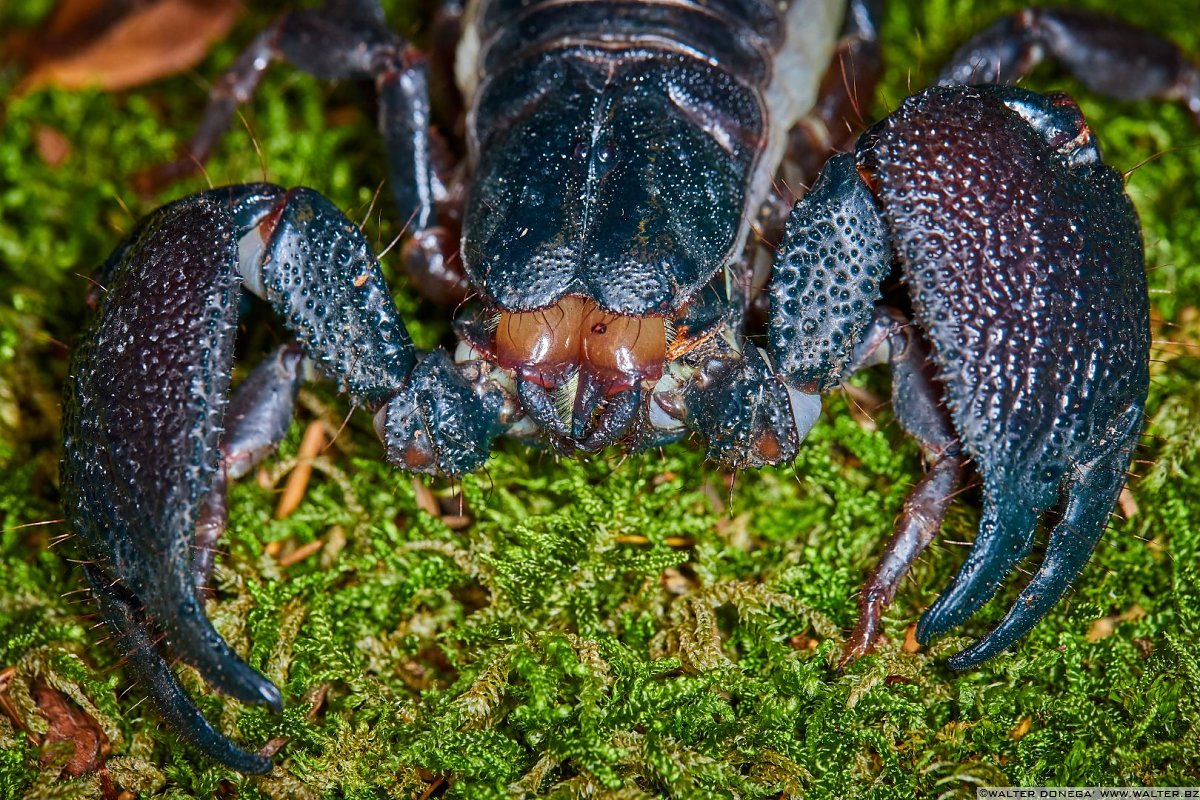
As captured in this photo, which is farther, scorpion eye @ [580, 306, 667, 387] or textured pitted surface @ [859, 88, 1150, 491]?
scorpion eye @ [580, 306, 667, 387]

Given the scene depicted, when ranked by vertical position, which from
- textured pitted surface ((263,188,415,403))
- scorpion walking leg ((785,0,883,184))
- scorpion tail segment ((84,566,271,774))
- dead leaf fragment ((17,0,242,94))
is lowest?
scorpion tail segment ((84,566,271,774))

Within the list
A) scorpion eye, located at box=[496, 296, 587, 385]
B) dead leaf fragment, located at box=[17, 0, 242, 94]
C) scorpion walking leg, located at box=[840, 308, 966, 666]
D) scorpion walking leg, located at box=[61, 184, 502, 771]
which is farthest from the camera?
dead leaf fragment, located at box=[17, 0, 242, 94]

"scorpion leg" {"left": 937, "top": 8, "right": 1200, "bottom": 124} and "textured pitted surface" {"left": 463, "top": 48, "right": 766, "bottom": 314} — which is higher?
"scorpion leg" {"left": 937, "top": 8, "right": 1200, "bottom": 124}

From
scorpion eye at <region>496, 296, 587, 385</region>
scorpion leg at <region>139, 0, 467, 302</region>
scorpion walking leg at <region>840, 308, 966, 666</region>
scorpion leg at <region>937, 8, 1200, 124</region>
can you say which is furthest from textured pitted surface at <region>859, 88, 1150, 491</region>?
scorpion leg at <region>139, 0, 467, 302</region>

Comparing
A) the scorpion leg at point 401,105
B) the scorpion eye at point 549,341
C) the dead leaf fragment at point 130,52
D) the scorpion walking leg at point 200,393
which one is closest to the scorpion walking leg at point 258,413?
the scorpion walking leg at point 200,393

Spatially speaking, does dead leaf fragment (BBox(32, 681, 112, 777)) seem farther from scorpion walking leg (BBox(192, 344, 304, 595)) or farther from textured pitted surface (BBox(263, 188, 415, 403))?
textured pitted surface (BBox(263, 188, 415, 403))

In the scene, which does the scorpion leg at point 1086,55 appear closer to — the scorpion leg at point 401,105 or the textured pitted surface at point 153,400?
the scorpion leg at point 401,105

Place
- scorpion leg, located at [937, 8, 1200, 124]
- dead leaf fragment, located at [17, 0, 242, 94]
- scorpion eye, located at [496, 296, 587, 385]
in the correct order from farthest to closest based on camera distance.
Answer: dead leaf fragment, located at [17, 0, 242, 94] → scorpion leg, located at [937, 8, 1200, 124] → scorpion eye, located at [496, 296, 587, 385]

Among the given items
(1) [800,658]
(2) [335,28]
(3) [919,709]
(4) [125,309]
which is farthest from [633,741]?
(2) [335,28]
